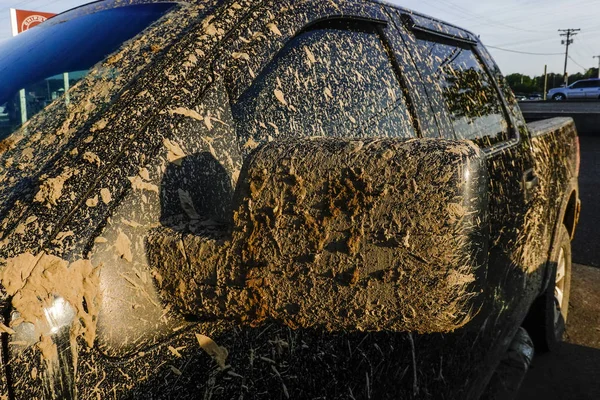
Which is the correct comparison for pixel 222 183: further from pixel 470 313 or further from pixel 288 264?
pixel 470 313

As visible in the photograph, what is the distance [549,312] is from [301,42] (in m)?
2.64

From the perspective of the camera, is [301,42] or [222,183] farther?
[301,42]

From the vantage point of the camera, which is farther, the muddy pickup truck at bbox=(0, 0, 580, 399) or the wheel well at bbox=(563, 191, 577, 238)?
the wheel well at bbox=(563, 191, 577, 238)

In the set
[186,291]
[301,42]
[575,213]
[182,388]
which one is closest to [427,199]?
[186,291]

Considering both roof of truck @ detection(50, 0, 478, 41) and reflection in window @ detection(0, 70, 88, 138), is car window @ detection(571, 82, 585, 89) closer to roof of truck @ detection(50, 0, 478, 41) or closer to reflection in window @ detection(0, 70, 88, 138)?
roof of truck @ detection(50, 0, 478, 41)

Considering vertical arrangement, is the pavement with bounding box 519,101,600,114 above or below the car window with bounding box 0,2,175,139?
below

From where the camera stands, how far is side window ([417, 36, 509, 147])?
2.32m

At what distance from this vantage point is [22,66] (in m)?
1.63

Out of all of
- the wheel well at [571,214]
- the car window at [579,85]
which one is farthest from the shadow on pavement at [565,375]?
the car window at [579,85]

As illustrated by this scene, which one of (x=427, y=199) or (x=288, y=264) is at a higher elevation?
(x=427, y=199)

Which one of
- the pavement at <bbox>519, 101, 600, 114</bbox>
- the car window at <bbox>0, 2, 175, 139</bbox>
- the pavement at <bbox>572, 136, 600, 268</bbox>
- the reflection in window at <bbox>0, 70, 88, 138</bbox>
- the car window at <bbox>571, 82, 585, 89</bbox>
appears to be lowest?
the pavement at <bbox>572, 136, 600, 268</bbox>

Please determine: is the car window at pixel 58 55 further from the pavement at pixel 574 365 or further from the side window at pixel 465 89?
the pavement at pixel 574 365

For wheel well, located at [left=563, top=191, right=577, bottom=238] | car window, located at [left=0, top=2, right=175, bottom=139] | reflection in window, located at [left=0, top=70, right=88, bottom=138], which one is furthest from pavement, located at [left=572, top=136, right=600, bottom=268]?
reflection in window, located at [left=0, top=70, right=88, bottom=138]

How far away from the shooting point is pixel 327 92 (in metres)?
1.69
